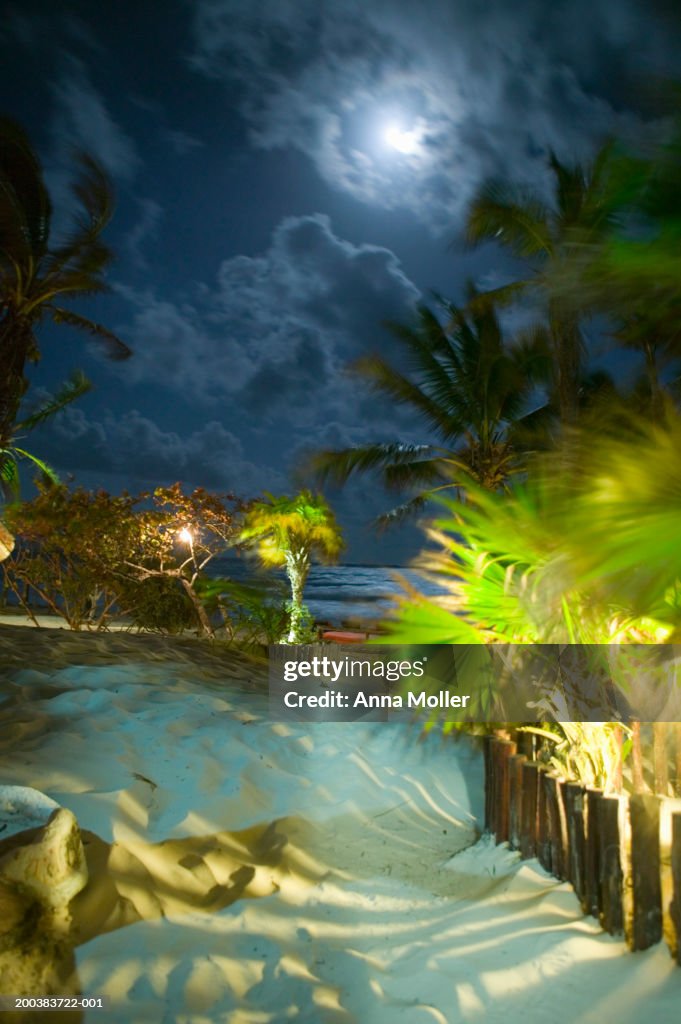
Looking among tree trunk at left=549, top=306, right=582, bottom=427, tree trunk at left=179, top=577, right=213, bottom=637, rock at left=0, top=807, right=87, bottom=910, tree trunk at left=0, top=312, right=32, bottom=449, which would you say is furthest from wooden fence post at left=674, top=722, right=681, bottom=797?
tree trunk at left=0, top=312, right=32, bottom=449

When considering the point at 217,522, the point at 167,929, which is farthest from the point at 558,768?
the point at 217,522

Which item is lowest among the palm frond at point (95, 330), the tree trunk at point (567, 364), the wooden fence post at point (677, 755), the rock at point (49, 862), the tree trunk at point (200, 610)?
the rock at point (49, 862)

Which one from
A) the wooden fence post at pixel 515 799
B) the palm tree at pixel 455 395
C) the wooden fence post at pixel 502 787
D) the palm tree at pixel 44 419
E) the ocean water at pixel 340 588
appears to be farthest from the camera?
the ocean water at pixel 340 588

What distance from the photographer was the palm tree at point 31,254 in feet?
30.9

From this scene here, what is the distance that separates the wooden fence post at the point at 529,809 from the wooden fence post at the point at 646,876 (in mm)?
782

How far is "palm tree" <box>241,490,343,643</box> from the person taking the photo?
9.26 m

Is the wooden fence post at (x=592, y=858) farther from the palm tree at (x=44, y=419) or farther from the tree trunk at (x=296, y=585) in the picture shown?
the palm tree at (x=44, y=419)

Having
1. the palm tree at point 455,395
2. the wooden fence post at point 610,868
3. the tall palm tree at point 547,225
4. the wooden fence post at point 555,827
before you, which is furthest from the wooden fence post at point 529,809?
the palm tree at point 455,395

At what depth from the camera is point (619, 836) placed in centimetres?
231

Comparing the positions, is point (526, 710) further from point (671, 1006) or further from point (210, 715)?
point (210, 715)

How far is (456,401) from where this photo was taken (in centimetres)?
1162

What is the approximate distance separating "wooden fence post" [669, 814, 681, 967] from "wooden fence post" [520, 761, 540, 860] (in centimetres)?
89

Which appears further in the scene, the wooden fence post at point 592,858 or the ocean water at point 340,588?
the ocean water at point 340,588

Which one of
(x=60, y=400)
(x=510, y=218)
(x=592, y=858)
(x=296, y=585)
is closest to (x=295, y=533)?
(x=296, y=585)
